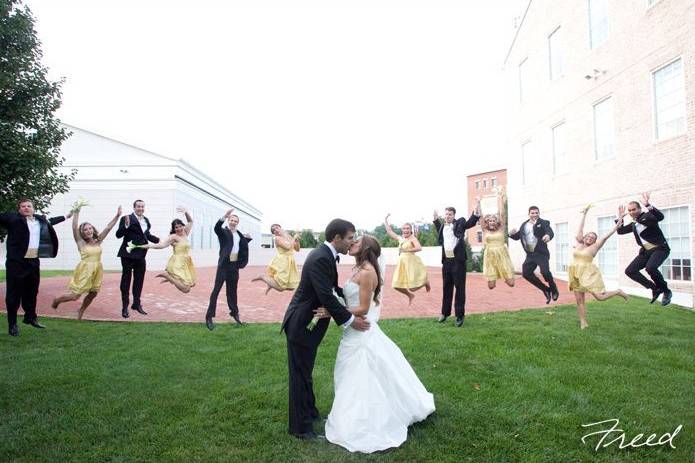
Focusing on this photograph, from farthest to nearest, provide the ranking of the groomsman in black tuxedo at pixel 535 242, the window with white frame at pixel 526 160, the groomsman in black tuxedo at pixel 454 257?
the window with white frame at pixel 526 160 < the groomsman in black tuxedo at pixel 535 242 < the groomsman in black tuxedo at pixel 454 257

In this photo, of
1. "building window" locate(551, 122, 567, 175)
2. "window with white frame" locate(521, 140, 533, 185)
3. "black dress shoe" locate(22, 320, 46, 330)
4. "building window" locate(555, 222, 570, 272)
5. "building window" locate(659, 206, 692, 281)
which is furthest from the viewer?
"window with white frame" locate(521, 140, 533, 185)

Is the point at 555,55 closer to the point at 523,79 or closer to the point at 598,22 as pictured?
the point at 523,79

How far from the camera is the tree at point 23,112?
502 inches

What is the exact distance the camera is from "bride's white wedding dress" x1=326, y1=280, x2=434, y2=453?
15.5 feet

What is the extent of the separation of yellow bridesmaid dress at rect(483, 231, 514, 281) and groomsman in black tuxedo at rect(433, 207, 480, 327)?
30.4 inches

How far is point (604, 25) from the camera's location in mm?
18766

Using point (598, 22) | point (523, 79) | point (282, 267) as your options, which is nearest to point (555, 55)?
point (523, 79)

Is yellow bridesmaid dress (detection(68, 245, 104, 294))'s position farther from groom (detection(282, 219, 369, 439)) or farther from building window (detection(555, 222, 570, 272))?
building window (detection(555, 222, 570, 272))

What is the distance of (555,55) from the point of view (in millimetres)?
22828

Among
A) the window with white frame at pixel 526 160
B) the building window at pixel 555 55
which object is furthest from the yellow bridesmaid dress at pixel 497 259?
the window with white frame at pixel 526 160

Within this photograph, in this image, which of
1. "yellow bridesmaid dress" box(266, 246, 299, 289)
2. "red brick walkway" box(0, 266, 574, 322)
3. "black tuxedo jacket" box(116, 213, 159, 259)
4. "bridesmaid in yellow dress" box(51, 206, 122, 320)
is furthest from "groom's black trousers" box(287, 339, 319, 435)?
"black tuxedo jacket" box(116, 213, 159, 259)

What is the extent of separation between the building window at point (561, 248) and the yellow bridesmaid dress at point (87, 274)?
19.0m

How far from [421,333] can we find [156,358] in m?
4.87

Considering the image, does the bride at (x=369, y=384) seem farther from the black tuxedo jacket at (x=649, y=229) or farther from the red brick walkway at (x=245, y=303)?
the red brick walkway at (x=245, y=303)
